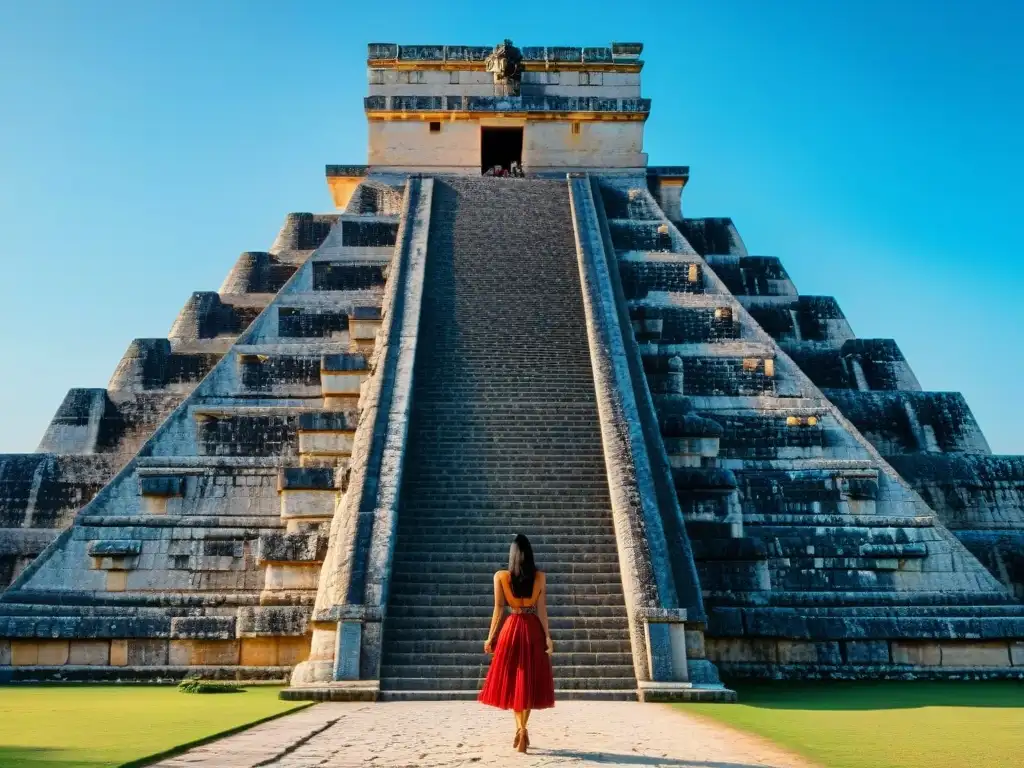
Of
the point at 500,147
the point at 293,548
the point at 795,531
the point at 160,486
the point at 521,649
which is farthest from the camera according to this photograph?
the point at 500,147

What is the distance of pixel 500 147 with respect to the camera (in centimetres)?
2264

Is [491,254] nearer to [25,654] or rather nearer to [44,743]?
[25,654]

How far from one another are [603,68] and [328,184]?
641 cm

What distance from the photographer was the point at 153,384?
1455cm

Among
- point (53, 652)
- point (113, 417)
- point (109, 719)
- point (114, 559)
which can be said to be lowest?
point (109, 719)

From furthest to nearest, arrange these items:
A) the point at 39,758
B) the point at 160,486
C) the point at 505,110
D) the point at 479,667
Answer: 1. the point at 505,110
2. the point at 160,486
3. the point at 479,667
4. the point at 39,758

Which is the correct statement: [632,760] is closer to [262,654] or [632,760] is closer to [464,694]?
[464,694]

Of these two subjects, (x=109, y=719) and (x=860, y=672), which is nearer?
(x=109, y=719)

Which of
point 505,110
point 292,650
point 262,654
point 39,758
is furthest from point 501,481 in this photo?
point 505,110

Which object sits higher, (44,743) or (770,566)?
(770,566)

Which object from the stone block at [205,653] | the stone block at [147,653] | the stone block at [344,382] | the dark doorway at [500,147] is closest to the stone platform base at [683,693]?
the stone block at [205,653]

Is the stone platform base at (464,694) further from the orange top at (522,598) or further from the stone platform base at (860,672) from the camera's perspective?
the orange top at (522,598)

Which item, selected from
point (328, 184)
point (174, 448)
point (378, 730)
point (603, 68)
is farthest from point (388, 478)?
point (603, 68)

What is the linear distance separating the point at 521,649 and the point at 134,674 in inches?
221
